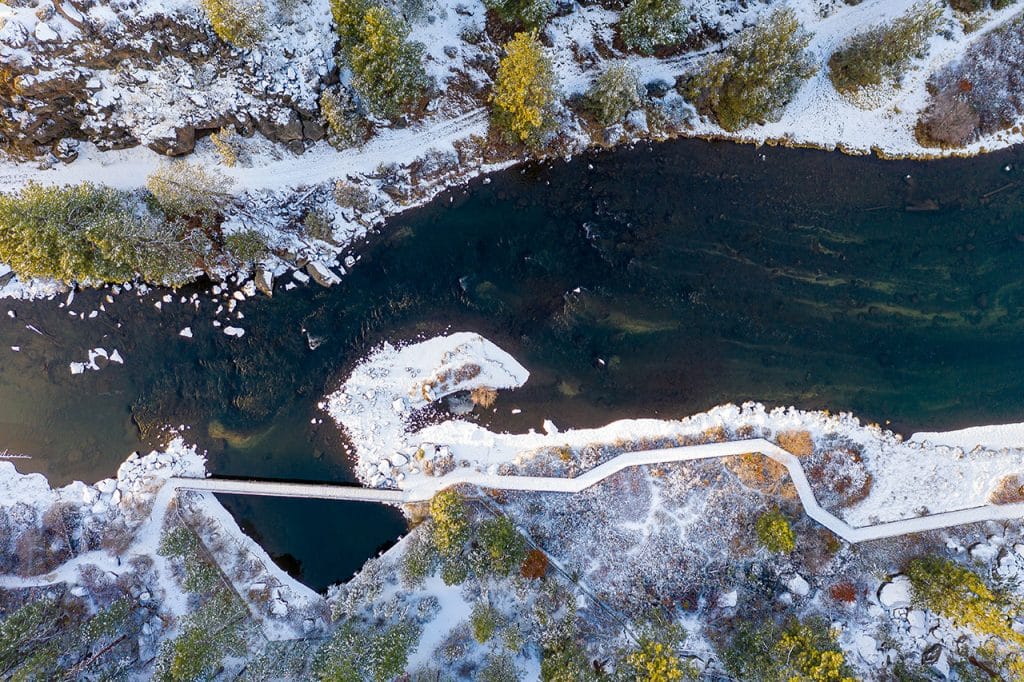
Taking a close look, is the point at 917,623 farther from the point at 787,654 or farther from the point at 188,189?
the point at 188,189

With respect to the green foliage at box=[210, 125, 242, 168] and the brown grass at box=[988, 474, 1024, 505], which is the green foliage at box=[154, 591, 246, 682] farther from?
the brown grass at box=[988, 474, 1024, 505]

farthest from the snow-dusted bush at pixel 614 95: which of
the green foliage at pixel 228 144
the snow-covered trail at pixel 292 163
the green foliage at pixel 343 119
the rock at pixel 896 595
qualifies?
the rock at pixel 896 595

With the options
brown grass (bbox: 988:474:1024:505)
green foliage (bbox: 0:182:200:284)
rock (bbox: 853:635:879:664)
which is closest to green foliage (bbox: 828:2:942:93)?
brown grass (bbox: 988:474:1024:505)

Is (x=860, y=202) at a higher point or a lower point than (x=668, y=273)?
higher

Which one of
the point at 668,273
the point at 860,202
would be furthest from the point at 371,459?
the point at 860,202

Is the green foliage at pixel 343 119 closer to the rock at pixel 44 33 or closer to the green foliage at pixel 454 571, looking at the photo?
the rock at pixel 44 33

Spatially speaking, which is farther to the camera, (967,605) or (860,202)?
(860,202)

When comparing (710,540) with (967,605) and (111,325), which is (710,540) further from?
(111,325)
